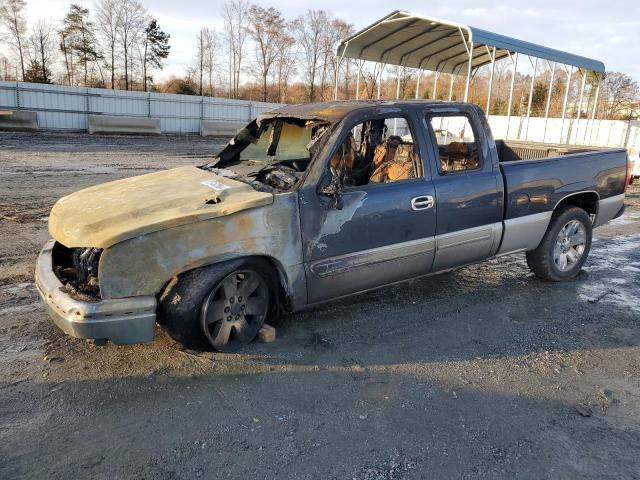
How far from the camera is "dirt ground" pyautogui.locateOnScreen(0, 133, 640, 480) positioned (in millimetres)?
2707

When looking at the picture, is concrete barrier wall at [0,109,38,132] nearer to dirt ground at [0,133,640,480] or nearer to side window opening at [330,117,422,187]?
dirt ground at [0,133,640,480]

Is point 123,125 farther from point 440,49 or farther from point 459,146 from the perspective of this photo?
point 459,146

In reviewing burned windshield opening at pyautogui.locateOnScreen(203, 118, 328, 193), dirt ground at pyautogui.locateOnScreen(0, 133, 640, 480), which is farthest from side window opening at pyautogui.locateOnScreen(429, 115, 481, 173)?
dirt ground at pyautogui.locateOnScreen(0, 133, 640, 480)

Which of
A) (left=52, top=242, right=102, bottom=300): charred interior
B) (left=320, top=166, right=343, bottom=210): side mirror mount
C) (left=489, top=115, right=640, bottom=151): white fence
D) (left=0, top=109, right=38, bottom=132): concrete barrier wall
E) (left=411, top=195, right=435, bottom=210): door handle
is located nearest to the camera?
(left=52, top=242, right=102, bottom=300): charred interior

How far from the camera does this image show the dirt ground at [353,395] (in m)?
2.71

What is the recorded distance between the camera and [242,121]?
99.6ft

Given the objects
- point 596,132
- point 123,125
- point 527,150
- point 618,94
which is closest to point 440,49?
point 596,132

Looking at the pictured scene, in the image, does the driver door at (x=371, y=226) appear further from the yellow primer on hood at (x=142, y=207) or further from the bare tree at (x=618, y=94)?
the bare tree at (x=618, y=94)

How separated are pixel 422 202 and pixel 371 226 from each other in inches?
22.5

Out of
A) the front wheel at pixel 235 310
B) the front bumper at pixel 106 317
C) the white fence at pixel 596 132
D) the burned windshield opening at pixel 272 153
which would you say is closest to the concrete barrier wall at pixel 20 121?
the white fence at pixel 596 132

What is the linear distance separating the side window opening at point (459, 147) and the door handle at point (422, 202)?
376mm

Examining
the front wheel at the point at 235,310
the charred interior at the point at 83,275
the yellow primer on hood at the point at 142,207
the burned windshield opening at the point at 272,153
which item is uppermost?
the burned windshield opening at the point at 272,153

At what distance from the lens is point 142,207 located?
348 centimetres

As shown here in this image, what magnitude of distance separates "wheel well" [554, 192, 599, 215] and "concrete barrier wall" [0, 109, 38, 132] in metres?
23.2
